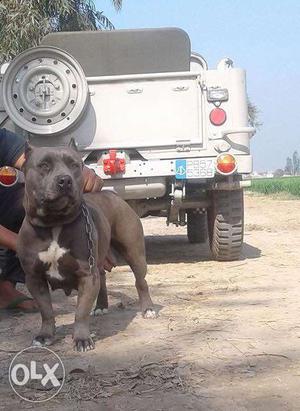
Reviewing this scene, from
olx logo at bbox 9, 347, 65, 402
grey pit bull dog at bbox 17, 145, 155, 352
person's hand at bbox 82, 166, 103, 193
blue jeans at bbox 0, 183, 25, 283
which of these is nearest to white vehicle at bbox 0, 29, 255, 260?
blue jeans at bbox 0, 183, 25, 283

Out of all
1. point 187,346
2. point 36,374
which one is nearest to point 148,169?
point 187,346

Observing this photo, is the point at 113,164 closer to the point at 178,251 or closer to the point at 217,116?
the point at 217,116

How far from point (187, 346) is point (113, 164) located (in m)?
2.87

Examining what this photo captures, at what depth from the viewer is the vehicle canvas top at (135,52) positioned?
6.62 m

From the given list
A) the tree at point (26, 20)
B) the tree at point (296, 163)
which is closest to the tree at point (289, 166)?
the tree at point (296, 163)

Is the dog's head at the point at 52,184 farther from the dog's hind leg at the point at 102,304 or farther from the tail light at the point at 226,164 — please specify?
the tail light at the point at 226,164

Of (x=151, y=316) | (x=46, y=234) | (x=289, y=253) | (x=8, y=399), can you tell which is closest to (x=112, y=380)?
(x=8, y=399)

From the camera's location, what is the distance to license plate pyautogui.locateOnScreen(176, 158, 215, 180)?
5.82 m

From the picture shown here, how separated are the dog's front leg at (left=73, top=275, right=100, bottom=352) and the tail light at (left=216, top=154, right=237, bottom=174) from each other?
2659mm

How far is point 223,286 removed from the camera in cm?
500

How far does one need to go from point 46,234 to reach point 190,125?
2.96 metres

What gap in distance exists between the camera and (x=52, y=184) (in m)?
3.10

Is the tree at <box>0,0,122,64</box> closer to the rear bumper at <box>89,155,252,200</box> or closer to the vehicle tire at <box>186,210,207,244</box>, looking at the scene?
the vehicle tire at <box>186,210,207,244</box>

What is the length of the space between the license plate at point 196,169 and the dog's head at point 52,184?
259cm
